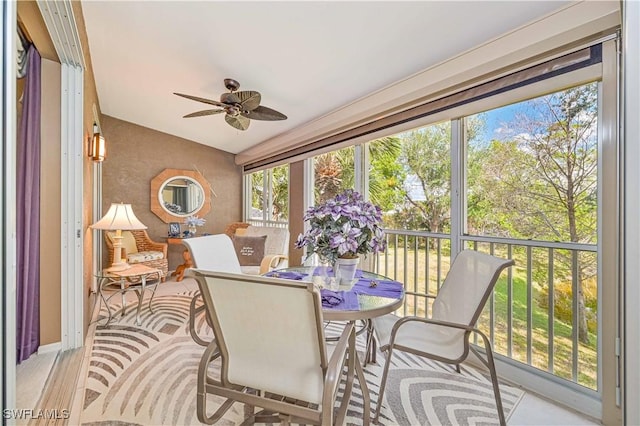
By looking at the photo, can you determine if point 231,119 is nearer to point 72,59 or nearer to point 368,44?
point 72,59

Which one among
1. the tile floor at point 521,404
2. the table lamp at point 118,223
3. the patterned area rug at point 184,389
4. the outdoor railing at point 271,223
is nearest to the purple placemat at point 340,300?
the patterned area rug at point 184,389

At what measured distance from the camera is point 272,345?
115cm

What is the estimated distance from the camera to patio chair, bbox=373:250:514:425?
1.57 m

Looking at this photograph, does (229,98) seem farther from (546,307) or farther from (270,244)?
(546,307)

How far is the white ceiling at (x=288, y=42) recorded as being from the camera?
188cm

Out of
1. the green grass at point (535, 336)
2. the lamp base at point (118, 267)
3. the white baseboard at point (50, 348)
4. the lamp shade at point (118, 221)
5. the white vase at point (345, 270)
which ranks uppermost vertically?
the lamp shade at point (118, 221)

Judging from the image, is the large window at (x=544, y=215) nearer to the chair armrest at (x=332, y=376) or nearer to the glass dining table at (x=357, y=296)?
the glass dining table at (x=357, y=296)

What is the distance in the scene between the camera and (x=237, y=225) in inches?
205

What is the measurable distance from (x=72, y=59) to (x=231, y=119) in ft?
4.12

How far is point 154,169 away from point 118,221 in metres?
2.81

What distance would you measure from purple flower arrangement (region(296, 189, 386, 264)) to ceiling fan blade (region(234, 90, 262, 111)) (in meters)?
1.30

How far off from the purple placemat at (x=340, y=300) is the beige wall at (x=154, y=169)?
4560 millimetres

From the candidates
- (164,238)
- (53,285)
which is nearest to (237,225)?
(164,238)

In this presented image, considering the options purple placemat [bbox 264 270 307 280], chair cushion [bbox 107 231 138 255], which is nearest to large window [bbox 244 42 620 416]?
purple placemat [bbox 264 270 307 280]
